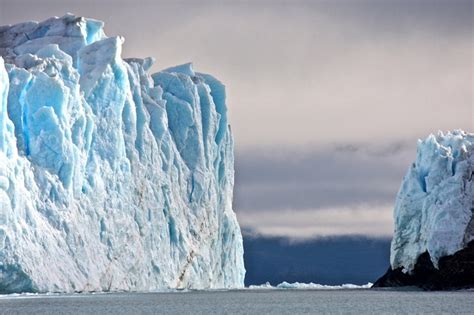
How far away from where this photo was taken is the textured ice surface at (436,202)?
60.2 m

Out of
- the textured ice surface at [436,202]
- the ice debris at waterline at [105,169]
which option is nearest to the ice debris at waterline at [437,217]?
the textured ice surface at [436,202]

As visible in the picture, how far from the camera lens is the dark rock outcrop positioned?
60.4 metres

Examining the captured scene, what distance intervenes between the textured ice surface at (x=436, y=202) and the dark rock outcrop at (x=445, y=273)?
1.49ft

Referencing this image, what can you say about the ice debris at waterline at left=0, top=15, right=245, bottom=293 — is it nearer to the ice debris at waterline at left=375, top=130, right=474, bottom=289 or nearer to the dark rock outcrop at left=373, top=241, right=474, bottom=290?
the ice debris at waterline at left=375, top=130, right=474, bottom=289

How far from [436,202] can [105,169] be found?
66.7 feet

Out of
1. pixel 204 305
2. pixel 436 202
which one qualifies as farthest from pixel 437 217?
pixel 204 305

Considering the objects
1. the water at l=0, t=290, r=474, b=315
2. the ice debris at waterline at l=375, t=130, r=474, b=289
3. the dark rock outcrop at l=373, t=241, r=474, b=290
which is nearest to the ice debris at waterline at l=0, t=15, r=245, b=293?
the water at l=0, t=290, r=474, b=315

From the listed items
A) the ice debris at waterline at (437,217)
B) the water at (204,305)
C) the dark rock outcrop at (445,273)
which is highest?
the ice debris at waterline at (437,217)

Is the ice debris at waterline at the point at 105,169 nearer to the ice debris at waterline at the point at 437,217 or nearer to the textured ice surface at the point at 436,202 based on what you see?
the ice debris at waterline at the point at 437,217

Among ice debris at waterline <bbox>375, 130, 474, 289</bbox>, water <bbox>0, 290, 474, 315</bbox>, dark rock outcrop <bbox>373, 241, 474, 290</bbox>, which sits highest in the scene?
ice debris at waterline <bbox>375, 130, 474, 289</bbox>

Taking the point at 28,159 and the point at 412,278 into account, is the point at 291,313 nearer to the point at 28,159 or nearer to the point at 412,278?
the point at 28,159

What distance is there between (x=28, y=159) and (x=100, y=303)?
10.1 meters

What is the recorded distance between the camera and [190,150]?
75.0 m

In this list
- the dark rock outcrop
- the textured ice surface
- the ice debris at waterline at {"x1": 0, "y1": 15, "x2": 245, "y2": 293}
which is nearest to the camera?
the ice debris at waterline at {"x1": 0, "y1": 15, "x2": 245, "y2": 293}
